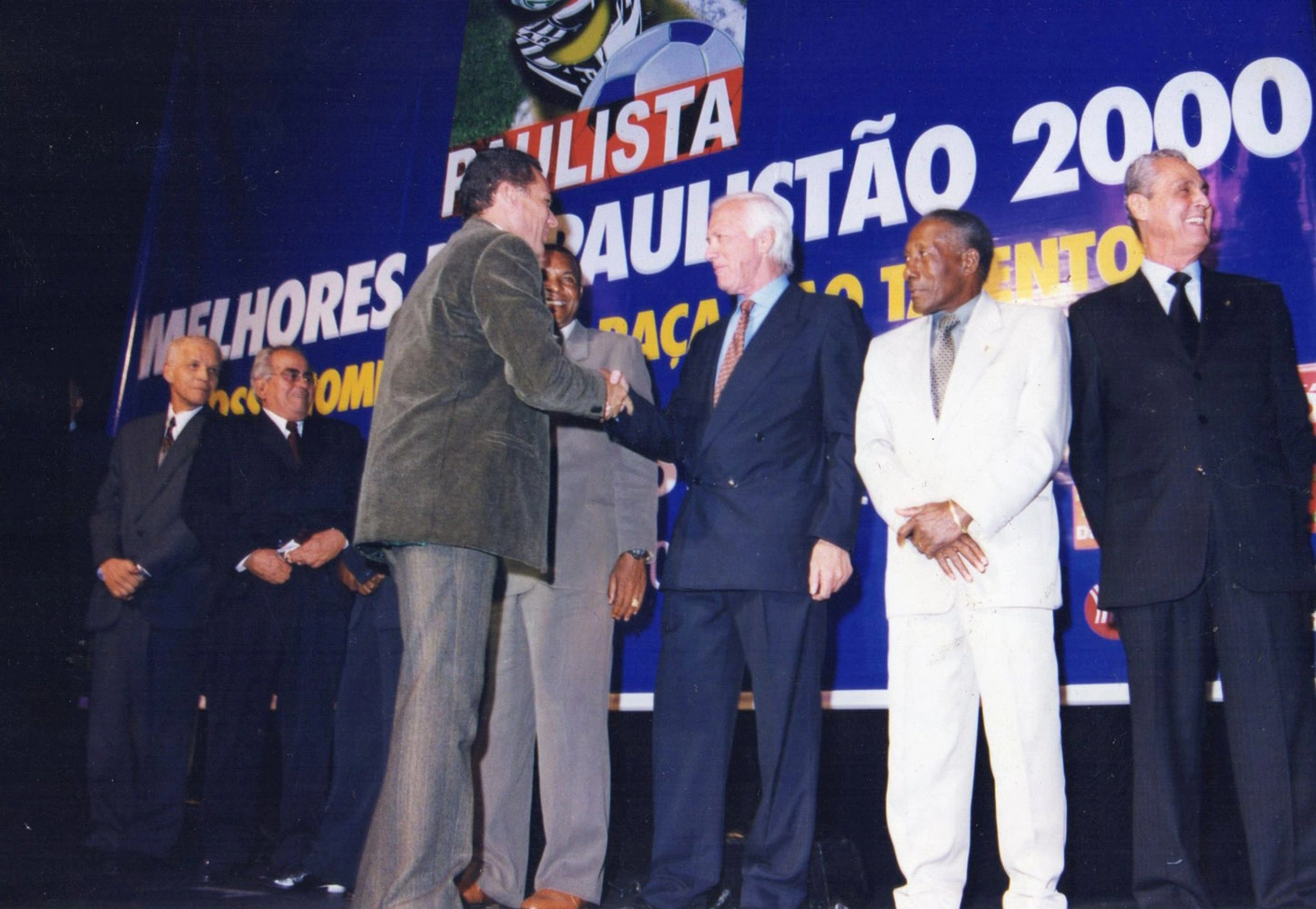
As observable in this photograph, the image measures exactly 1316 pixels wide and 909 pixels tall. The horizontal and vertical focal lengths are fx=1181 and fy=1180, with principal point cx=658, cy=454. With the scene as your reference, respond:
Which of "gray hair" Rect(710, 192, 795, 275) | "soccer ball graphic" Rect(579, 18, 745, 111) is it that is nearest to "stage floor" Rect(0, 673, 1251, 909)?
"gray hair" Rect(710, 192, 795, 275)

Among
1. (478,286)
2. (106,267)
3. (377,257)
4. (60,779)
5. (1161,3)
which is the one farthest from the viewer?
(106,267)

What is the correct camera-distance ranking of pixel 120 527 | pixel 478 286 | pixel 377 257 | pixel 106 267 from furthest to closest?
pixel 106 267, pixel 377 257, pixel 120 527, pixel 478 286

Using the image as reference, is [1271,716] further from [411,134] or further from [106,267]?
[106,267]

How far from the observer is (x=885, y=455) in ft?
8.82

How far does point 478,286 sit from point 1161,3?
6.76 ft

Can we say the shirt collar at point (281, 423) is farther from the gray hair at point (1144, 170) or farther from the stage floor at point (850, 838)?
the gray hair at point (1144, 170)

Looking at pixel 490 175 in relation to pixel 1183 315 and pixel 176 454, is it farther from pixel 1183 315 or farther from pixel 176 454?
pixel 176 454

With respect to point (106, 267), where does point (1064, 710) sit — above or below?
below

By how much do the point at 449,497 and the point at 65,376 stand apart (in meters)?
3.97

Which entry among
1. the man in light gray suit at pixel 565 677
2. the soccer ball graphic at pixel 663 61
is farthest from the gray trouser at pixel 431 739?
the soccer ball graphic at pixel 663 61

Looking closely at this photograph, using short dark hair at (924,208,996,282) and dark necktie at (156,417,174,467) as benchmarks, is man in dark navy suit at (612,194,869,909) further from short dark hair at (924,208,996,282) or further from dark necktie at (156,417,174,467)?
dark necktie at (156,417,174,467)

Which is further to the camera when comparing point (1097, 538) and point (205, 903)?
point (205, 903)

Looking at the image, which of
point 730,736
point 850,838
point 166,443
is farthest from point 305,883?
point 166,443

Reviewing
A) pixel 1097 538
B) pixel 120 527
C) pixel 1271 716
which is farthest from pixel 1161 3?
pixel 120 527
